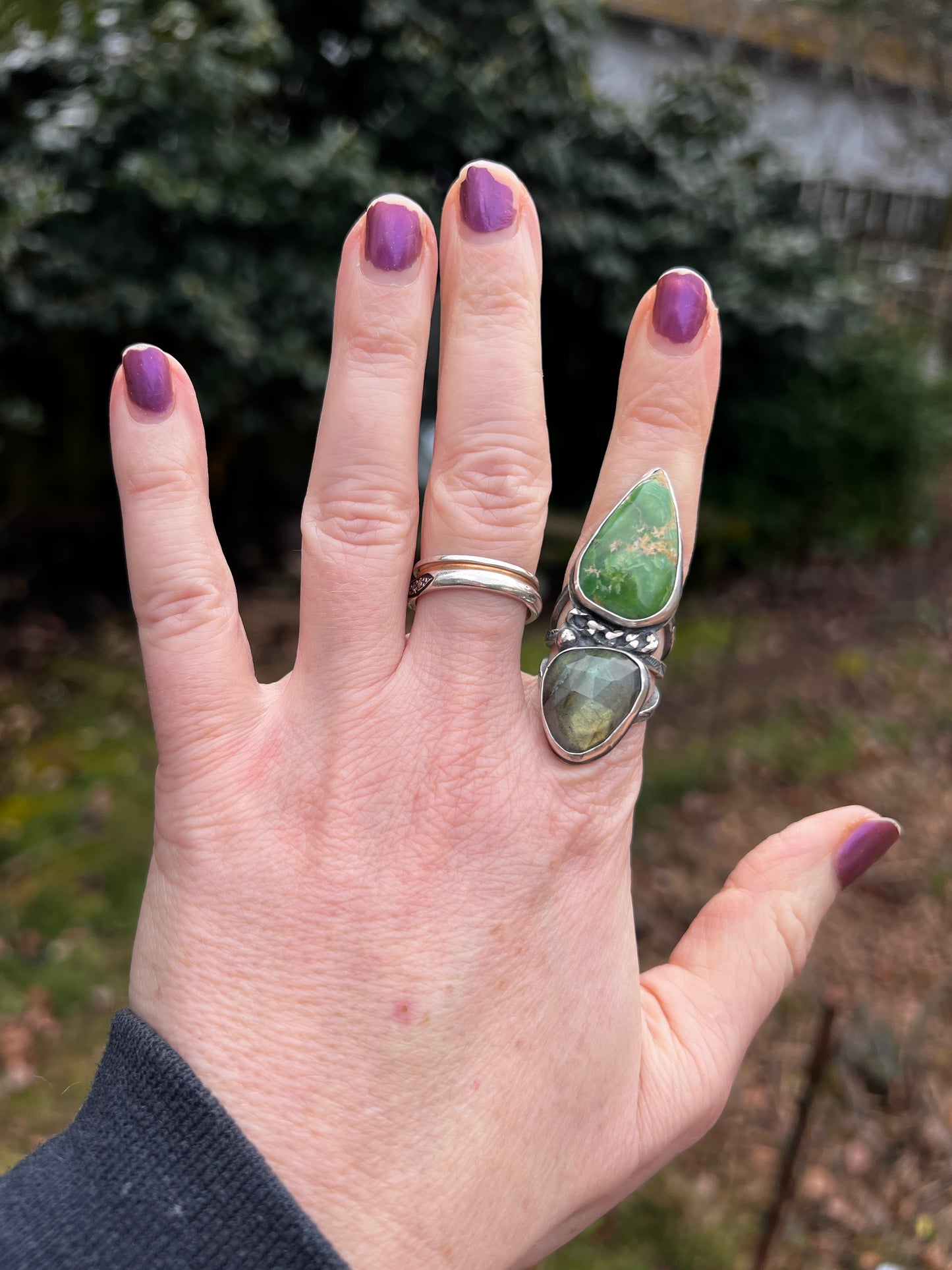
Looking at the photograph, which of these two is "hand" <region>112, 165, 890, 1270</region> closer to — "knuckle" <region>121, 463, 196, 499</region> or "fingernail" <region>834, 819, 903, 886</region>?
"knuckle" <region>121, 463, 196, 499</region>

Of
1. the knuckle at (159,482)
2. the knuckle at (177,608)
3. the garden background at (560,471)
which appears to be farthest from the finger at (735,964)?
the knuckle at (159,482)

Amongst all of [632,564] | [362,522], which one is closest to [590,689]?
[632,564]

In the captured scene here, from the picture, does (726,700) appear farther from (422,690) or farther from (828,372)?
(422,690)

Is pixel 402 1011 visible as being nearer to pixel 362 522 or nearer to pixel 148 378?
pixel 362 522

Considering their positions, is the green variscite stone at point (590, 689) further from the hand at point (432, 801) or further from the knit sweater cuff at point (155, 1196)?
the knit sweater cuff at point (155, 1196)

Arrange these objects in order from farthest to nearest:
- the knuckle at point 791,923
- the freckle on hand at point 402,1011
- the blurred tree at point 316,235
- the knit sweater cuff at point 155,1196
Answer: the blurred tree at point 316,235 → the knuckle at point 791,923 → the freckle on hand at point 402,1011 → the knit sweater cuff at point 155,1196

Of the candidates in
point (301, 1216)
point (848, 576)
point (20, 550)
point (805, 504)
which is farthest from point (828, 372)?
point (301, 1216)

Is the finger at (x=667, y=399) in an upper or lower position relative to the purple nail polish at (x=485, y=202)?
lower
